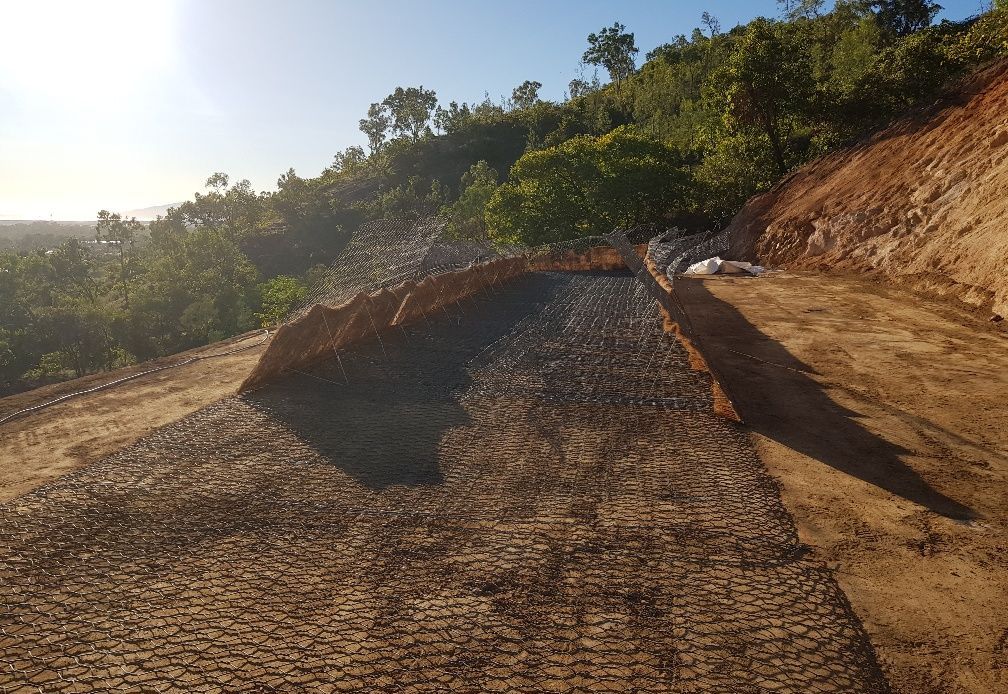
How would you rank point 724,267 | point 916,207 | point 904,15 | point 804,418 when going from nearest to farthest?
1. point 804,418
2. point 916,207
3. point 724,267
4. point 904,15

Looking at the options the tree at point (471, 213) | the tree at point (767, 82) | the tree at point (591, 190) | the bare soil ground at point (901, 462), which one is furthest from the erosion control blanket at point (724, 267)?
the tree at point (471, 213)

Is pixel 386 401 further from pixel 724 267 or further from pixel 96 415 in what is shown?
pixel 724 267

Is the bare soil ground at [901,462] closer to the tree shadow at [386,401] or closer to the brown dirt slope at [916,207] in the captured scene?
the brown dirt slope at [916,207]

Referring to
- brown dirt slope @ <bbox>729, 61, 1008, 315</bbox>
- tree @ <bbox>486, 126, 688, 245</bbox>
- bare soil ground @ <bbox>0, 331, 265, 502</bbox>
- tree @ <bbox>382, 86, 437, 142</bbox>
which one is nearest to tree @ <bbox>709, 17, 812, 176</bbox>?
brown dirt slope @ <bbox>729, 61, 1008, 315</bbox>

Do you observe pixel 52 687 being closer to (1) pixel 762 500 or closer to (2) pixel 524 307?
(1) pixel 762 500

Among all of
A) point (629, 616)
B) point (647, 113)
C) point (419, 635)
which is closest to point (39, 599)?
point (419, 635)

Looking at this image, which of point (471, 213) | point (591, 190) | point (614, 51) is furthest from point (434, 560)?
point (614, 51)
